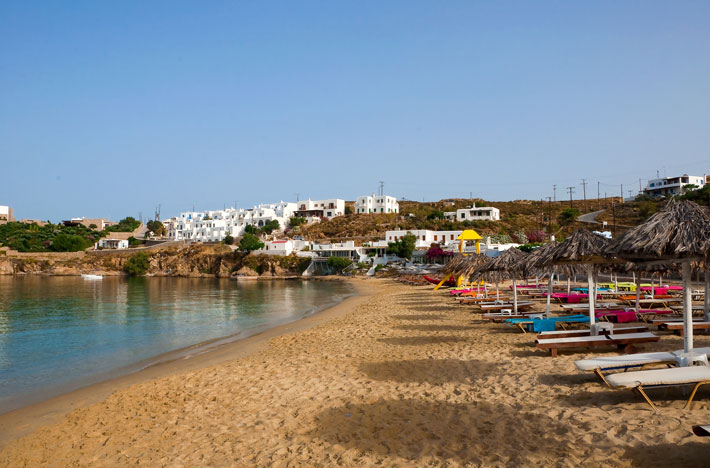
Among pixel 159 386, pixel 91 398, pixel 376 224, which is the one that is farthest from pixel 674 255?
pixel 376 224

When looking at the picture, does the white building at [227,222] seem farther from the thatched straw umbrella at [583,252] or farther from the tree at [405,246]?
the thatched straw umbrella at [583,252]

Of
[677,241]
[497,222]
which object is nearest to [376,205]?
[497,222]

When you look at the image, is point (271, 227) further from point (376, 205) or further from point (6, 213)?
point (6, 213)

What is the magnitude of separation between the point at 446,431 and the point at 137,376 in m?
8.95

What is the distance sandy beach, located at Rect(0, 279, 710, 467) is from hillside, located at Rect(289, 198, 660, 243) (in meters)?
59.9

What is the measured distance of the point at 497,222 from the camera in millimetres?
78312

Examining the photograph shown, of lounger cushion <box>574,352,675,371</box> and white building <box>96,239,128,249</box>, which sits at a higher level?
white building <box>96,239,128,249</box>

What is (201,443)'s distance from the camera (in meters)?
6.36

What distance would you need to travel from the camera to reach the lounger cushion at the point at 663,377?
5828 millimetres

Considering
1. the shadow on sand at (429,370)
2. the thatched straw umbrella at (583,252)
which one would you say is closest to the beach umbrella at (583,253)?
the thatched straw umbrella at (583,252)

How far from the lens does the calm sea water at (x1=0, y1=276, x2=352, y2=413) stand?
1278 cm

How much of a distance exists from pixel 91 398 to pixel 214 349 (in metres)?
5.69

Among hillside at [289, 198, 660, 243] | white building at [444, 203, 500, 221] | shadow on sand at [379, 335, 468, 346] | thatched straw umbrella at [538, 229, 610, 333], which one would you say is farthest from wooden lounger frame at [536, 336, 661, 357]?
white building at [444, 203, 500, 221]

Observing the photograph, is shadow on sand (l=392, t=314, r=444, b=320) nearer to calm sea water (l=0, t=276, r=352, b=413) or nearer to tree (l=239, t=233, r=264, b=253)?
calm sea water (l=0, t=276, r=352, b=413)
